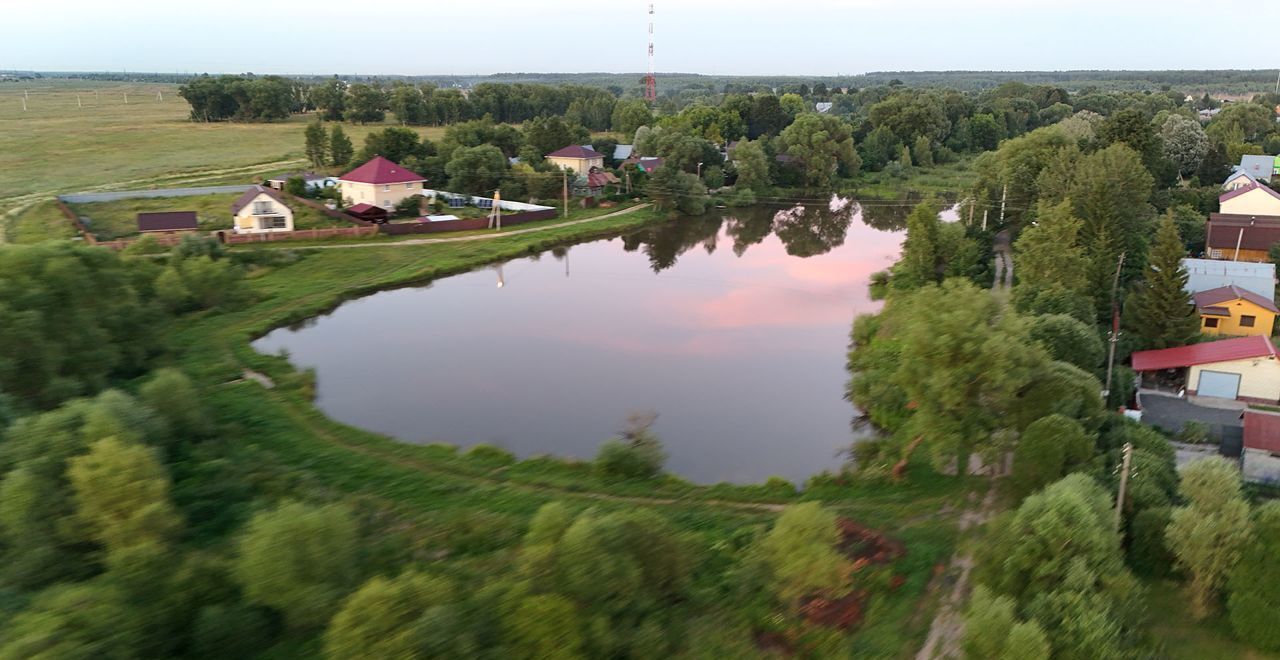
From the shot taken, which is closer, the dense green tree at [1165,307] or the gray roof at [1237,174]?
the dense green tree at [1165,307]

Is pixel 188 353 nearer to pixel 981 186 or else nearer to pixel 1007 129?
pixel 981 186

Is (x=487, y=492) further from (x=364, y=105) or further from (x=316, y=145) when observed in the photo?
(x=364, y=105)

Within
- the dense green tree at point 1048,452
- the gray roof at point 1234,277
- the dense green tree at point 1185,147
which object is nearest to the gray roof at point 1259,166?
the dense green tree at point 1185,147

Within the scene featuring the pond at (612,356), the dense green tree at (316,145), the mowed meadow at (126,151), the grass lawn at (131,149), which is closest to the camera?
the pond at (612,356)

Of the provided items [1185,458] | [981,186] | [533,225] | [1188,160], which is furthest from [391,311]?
[1188,160]

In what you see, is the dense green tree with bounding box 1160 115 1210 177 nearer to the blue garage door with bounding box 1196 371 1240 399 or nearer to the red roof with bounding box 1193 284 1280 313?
the red roof with bounding box 1193 284 1280 313

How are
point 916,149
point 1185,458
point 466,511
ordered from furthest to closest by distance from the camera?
point 916,149 < point 1185,458 < point 466,511

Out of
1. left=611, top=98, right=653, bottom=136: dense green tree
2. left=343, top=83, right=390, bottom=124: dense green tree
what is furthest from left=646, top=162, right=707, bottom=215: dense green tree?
left=343, top=83, right=390, bottom=124: dense green tree

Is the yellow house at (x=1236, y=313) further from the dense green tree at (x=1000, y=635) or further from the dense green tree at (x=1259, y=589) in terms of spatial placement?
the dense green tree at (x=1000, y=635)

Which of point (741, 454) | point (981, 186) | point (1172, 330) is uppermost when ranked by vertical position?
point (981, 186)
